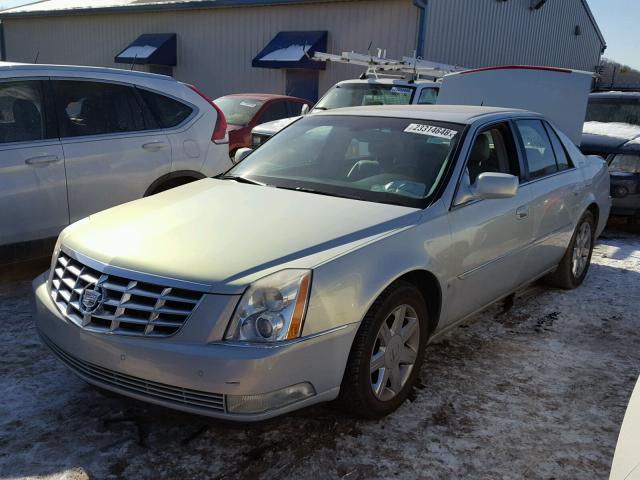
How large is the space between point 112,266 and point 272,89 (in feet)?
53.6

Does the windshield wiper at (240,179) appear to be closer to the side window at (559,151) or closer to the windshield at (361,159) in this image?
the windshield at (361,159)

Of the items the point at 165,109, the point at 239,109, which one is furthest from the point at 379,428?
the point at 239,109

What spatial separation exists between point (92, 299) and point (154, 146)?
8.99 feet

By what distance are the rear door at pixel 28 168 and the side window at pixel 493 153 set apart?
302 cm

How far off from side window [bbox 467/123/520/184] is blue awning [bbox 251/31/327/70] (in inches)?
504

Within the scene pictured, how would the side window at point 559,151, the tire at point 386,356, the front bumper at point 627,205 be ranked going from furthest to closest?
the front bumper at point 627,205, the side window at point 559,151, the tire at point 386,356

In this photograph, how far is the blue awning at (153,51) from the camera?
65.8 feet

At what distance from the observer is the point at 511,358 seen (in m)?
3.98

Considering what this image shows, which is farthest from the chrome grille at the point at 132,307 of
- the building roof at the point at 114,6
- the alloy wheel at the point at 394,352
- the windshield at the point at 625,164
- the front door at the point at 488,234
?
the building roof at the point at 114,6

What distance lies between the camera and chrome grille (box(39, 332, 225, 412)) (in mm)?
2508

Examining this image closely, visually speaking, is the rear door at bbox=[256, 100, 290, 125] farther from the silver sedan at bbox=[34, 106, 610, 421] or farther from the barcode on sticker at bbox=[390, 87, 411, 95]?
the silver sedan at bbox=[34, 106, 610, 421]

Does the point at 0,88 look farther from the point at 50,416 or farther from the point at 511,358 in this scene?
the point at 511,358

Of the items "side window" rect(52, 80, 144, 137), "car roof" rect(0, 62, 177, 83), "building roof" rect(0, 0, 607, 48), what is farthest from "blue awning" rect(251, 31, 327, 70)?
"side window" rect(52, 80, 144, 137)

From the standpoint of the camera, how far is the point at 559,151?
4.96 metres
